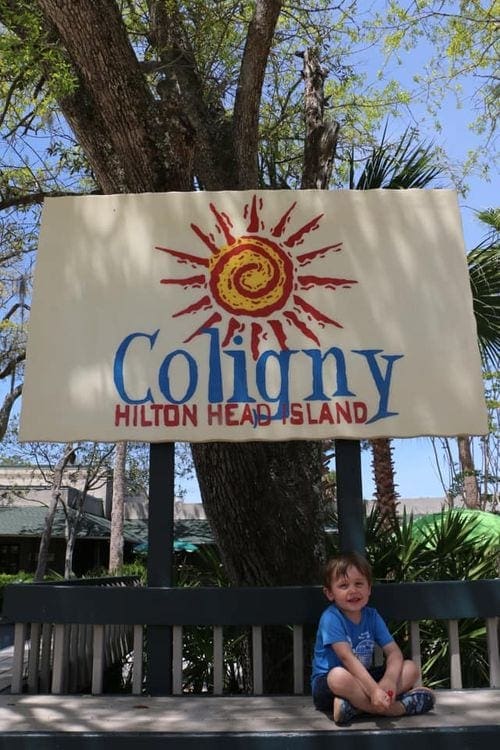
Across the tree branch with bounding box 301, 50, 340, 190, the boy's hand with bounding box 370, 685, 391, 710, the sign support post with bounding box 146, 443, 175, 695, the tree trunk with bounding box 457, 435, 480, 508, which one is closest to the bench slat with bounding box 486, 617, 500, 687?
the boy's hand with bounding box 370, 685, 391, 710

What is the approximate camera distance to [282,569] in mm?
4574

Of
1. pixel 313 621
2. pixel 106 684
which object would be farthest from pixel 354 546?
pixel 106 684

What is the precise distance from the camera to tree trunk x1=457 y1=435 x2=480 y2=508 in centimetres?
2219

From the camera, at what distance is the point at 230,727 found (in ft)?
8.84

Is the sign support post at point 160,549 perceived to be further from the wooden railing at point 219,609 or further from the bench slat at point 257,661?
the bench slat at point 257,661

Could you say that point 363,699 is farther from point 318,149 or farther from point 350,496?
point 318,149

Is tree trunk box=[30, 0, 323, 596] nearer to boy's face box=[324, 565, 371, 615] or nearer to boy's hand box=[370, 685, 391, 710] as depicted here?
boy's face box=[324, 565, 371, 615]

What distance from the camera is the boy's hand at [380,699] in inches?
107

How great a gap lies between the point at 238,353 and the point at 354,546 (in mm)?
1148

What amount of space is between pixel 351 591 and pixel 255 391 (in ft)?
3.63

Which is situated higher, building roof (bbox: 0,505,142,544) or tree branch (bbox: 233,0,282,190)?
tree branch (bbox: 233,0,282,190)

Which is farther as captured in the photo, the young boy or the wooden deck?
the young boy

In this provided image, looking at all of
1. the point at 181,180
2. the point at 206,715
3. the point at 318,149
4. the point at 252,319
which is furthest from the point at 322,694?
the point at 318,149

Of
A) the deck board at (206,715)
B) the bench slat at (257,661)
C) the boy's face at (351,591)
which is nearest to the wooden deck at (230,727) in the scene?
the deck board at (206,715)
